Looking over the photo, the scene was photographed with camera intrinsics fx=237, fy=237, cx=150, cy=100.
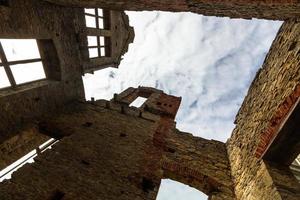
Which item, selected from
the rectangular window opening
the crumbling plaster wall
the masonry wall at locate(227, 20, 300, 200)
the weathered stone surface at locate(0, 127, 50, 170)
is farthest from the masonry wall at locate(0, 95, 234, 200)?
the crumbling plaster wall

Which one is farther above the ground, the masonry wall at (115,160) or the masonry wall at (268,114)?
the masonry wall at (268,114)

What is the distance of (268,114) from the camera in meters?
4.69

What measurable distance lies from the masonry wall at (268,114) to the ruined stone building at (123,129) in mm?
22

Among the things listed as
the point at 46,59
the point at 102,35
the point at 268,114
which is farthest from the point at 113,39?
the point at 268,114

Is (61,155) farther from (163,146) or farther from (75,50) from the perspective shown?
(75,50)

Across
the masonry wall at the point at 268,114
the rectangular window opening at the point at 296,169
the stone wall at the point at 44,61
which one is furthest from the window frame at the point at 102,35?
the rectangular window opening at the point at 296,169

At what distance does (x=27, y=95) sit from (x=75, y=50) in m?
2.93

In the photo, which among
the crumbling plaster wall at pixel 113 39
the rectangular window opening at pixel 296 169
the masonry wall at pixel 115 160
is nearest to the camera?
the rectangular window opening at pixel 296 169

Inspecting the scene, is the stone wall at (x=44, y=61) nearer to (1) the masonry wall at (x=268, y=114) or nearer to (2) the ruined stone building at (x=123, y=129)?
(2) the ruined stone building at (x=123, y=129)

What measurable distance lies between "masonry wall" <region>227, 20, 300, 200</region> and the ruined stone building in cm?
2

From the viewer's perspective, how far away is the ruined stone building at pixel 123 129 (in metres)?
4.20

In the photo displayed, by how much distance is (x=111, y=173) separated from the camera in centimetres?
559

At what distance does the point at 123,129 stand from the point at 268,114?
4.34m

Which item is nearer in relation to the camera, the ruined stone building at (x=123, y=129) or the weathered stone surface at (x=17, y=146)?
the ruined stone building at (x=123, y=129)
